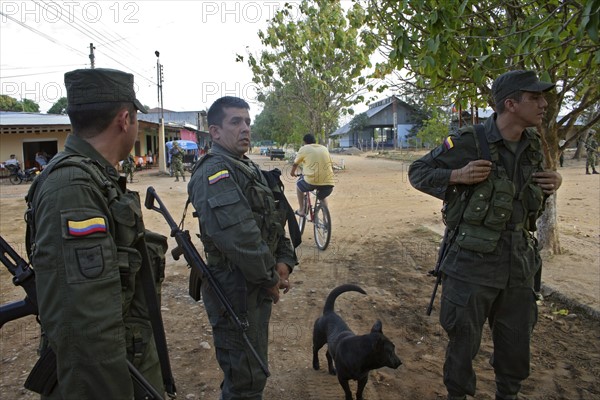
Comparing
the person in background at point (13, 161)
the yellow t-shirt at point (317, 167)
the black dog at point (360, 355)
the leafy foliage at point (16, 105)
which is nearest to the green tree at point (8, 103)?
the leafy foliage at point (16, 105)

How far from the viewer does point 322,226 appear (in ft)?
23.3

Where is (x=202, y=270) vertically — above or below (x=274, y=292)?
above

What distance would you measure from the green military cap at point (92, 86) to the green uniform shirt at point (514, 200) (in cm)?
186

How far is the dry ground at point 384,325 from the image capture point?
317 centimetres

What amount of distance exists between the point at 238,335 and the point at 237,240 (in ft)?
1.70

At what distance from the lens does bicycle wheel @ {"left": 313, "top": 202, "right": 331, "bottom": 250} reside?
6957 mm

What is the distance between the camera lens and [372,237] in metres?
7.75

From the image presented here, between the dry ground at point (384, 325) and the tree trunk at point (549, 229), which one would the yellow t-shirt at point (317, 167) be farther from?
the tree trunk at point (549, 229)

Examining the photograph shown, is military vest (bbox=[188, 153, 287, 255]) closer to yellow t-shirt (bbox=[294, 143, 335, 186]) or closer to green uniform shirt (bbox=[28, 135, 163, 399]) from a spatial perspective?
green uniform shirt (bbox=[28, 135, 163, 399])

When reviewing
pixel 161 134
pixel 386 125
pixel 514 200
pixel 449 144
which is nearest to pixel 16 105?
pixel 161 134

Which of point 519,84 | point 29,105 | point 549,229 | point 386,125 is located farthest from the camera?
point 386,125

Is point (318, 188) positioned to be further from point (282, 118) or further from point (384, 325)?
point (282, 118)

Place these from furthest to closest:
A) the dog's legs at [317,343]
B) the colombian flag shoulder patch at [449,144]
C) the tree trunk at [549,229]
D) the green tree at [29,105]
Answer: the green tree at [29,105], the tree trunk at [549,229], the dog's legs at [317,343], the colombian flag shoulder patch at [449,144]

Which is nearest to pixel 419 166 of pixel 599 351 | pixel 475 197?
pixel 475 197
